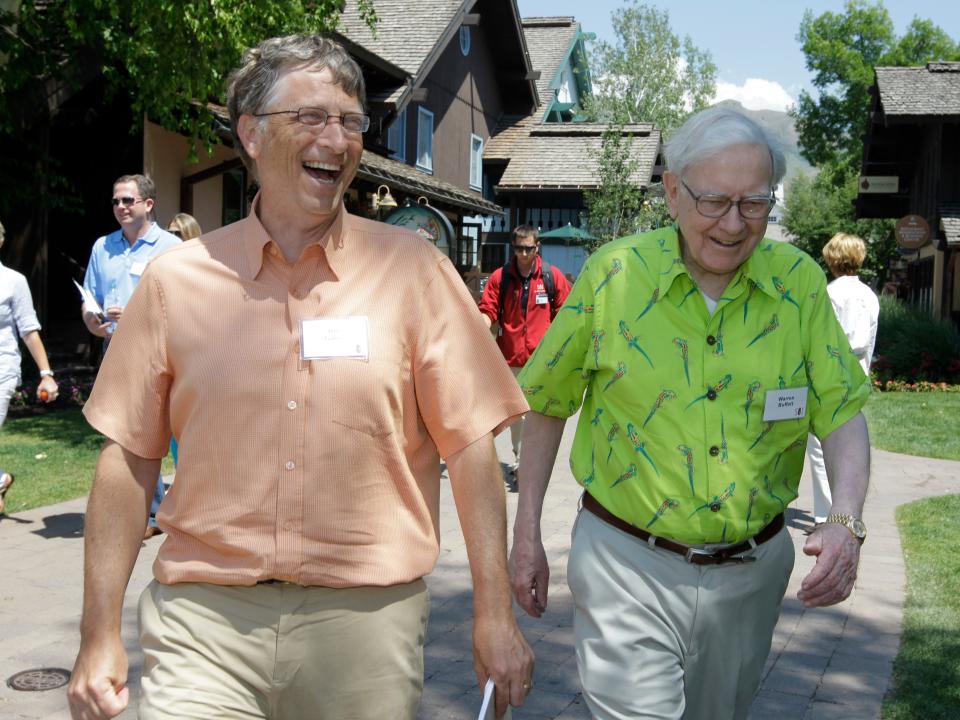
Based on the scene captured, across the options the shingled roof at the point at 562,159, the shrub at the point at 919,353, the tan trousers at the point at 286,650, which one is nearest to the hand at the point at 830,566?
the tan trousers at the point at 286,650

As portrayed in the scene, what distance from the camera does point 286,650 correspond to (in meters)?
2.47

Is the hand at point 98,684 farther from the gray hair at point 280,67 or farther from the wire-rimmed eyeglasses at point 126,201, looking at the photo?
the wire-rimmed eyeglasses at point 126,201

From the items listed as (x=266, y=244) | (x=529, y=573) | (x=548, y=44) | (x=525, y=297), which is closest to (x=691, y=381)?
(x=529, y=573)

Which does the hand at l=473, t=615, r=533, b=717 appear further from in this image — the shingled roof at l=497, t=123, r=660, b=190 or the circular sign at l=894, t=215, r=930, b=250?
the shingled roof at l=497, t=123, r=660, b=190

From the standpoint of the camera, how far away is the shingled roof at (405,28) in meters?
26.5

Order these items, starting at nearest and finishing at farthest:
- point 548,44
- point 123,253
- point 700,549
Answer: point 700,549
point 123,253
point 548,44

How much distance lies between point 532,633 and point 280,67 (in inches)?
145

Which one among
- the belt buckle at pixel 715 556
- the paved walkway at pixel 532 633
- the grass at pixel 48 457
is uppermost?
the belt buckle at pixel 715 556

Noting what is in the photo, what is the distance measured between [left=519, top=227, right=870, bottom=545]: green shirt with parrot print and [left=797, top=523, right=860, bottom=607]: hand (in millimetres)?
185

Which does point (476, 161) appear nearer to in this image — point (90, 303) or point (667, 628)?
point (90, 303)

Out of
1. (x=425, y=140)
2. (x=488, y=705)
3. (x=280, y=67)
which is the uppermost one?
(x=425, y=140)

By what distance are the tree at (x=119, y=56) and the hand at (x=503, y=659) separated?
31.5 ft

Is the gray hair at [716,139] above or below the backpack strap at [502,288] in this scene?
above

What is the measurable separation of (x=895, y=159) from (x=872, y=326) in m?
27.1
